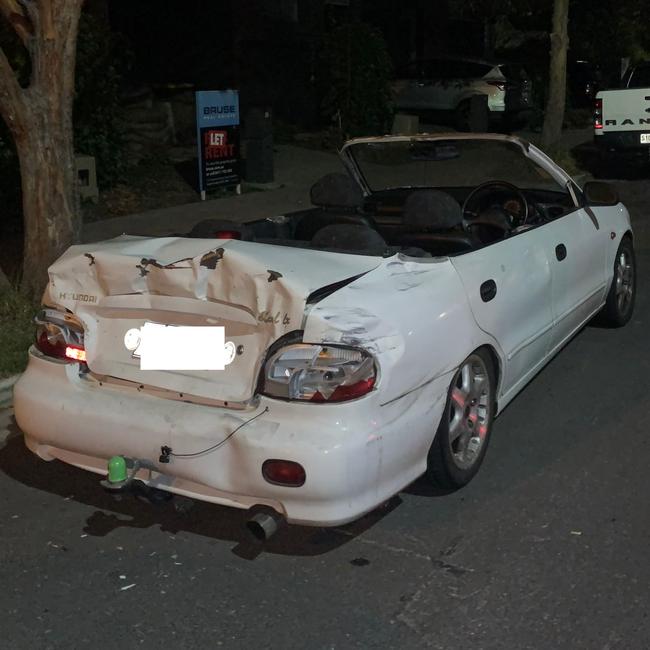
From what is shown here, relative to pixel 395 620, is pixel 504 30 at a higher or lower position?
higher

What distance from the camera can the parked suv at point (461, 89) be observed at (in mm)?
21609

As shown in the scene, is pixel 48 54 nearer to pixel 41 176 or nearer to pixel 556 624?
pixel 41 176

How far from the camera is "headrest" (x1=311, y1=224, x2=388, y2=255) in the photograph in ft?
14.4

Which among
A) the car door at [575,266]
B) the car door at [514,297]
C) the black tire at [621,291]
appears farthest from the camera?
the black tire at [621,291]

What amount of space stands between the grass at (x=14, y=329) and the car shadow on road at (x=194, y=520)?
1.36 meters

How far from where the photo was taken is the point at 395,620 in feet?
11.2

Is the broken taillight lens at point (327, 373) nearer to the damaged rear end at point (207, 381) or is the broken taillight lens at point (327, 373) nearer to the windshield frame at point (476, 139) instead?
the damaged rear end at point (207, 381)

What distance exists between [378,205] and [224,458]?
9.92ft

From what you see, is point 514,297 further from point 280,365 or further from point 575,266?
point 280,365

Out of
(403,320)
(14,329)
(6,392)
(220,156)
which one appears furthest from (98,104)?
(403,320)

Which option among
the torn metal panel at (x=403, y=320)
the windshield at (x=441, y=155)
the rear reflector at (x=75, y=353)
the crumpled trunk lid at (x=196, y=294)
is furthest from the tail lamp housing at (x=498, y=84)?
the rear reflector at (x=75, y=353)

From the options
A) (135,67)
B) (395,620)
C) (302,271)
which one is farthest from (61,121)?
(135,67)

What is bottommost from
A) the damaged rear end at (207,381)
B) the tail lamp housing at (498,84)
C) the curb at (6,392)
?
the curb at (6,392)

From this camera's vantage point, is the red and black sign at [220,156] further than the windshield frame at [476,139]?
Yes
